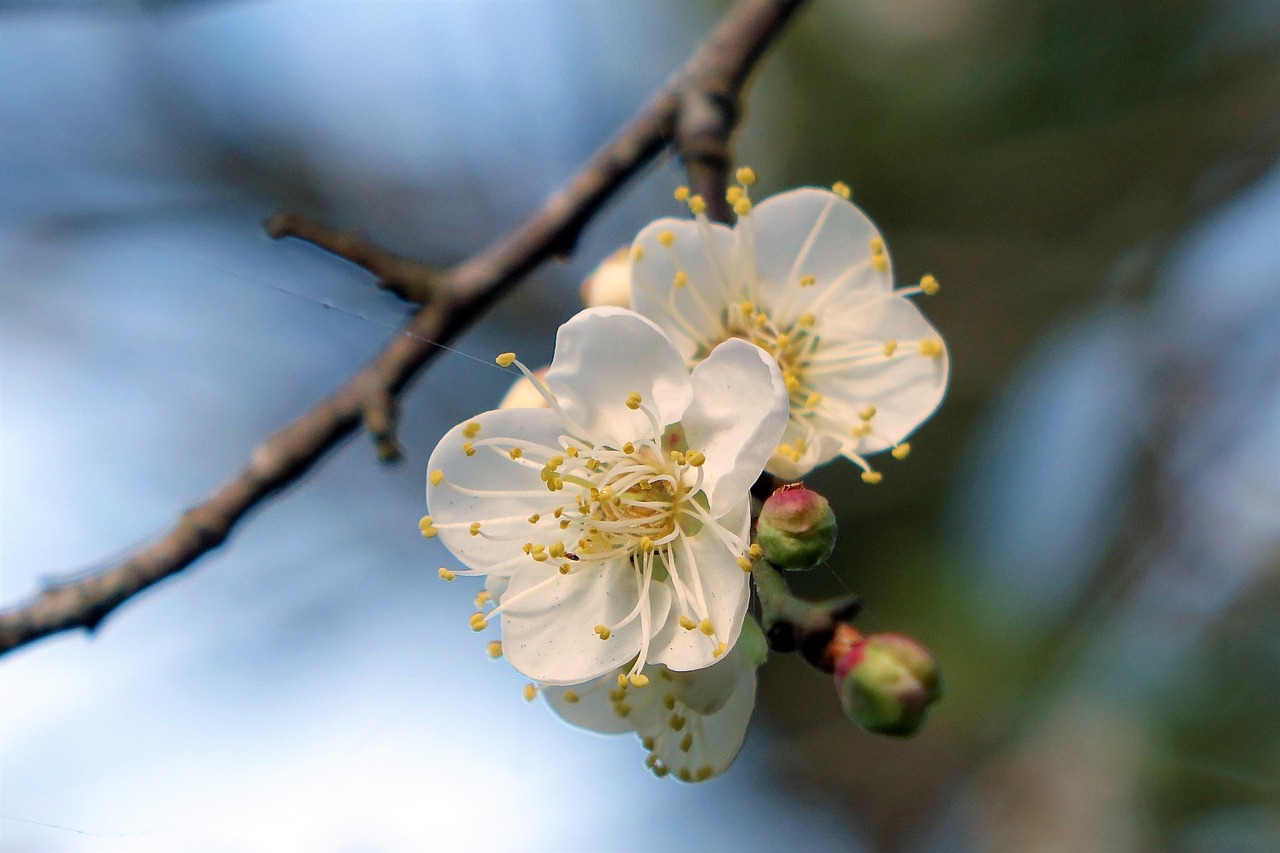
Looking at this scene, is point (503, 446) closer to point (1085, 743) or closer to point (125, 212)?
point (125, 212)

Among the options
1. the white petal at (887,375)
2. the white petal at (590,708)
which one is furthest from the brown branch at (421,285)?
the white petal at (590,708)

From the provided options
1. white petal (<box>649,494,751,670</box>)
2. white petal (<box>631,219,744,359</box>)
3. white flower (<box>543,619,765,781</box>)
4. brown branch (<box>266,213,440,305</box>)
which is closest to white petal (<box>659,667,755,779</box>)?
white flower (<box>543,619,765,781</box>)

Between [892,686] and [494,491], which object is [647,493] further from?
[892,686]

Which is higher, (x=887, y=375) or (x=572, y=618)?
(x=887, y=375)

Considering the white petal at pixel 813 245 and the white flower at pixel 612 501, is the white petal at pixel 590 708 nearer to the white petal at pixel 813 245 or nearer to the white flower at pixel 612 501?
the white flower at pixel 612 501

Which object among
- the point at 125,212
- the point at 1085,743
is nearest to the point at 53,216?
the point at 125,212

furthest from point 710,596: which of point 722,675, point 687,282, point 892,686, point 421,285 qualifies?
point 421,285

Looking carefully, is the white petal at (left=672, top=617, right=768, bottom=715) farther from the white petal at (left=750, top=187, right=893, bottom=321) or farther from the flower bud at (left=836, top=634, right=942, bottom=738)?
the white petal at (left=750, top=187, right=893, bottom=321)
